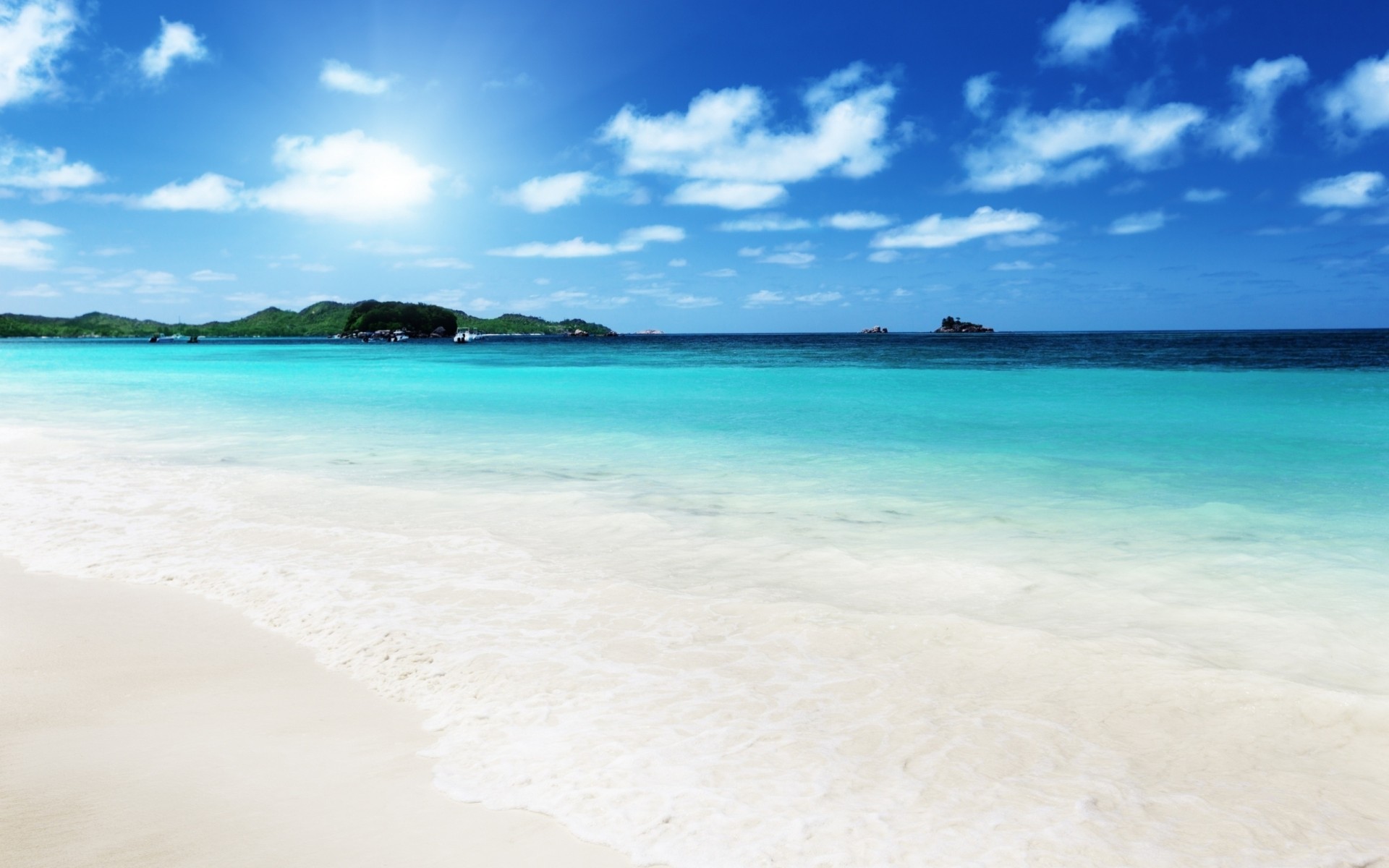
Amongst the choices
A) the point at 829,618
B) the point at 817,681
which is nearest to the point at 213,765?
the point at 817,681

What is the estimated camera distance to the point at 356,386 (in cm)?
3900

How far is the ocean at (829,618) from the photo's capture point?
3.78m

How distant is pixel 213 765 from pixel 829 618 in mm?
4378

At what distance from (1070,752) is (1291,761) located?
127 centimetres

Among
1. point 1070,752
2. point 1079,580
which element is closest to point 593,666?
point 1070,752

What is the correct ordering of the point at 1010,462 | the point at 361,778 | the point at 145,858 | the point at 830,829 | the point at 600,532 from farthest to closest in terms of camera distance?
1. the point at 1010,462
2. the point at 600,532
3. the point at 361,778
4. the point at 830,829
5. the point at 145,858

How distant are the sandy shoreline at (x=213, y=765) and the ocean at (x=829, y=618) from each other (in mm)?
255

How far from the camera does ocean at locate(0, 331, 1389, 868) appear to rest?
12.4ft

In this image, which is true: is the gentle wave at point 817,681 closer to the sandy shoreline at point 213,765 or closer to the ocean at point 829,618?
the ocean at point 829,618

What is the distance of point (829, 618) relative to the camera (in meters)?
6.30

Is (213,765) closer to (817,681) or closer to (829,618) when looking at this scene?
(817,681)

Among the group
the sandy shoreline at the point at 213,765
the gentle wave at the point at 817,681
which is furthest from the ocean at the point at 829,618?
the sandy shoreline at the point at 213,765

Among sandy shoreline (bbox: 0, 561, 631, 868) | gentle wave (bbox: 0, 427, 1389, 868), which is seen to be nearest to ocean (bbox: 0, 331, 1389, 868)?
gentle wave (bbox: 0, 427, 1389, 868)

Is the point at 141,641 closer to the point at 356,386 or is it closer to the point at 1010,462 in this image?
the point at 1010,462
